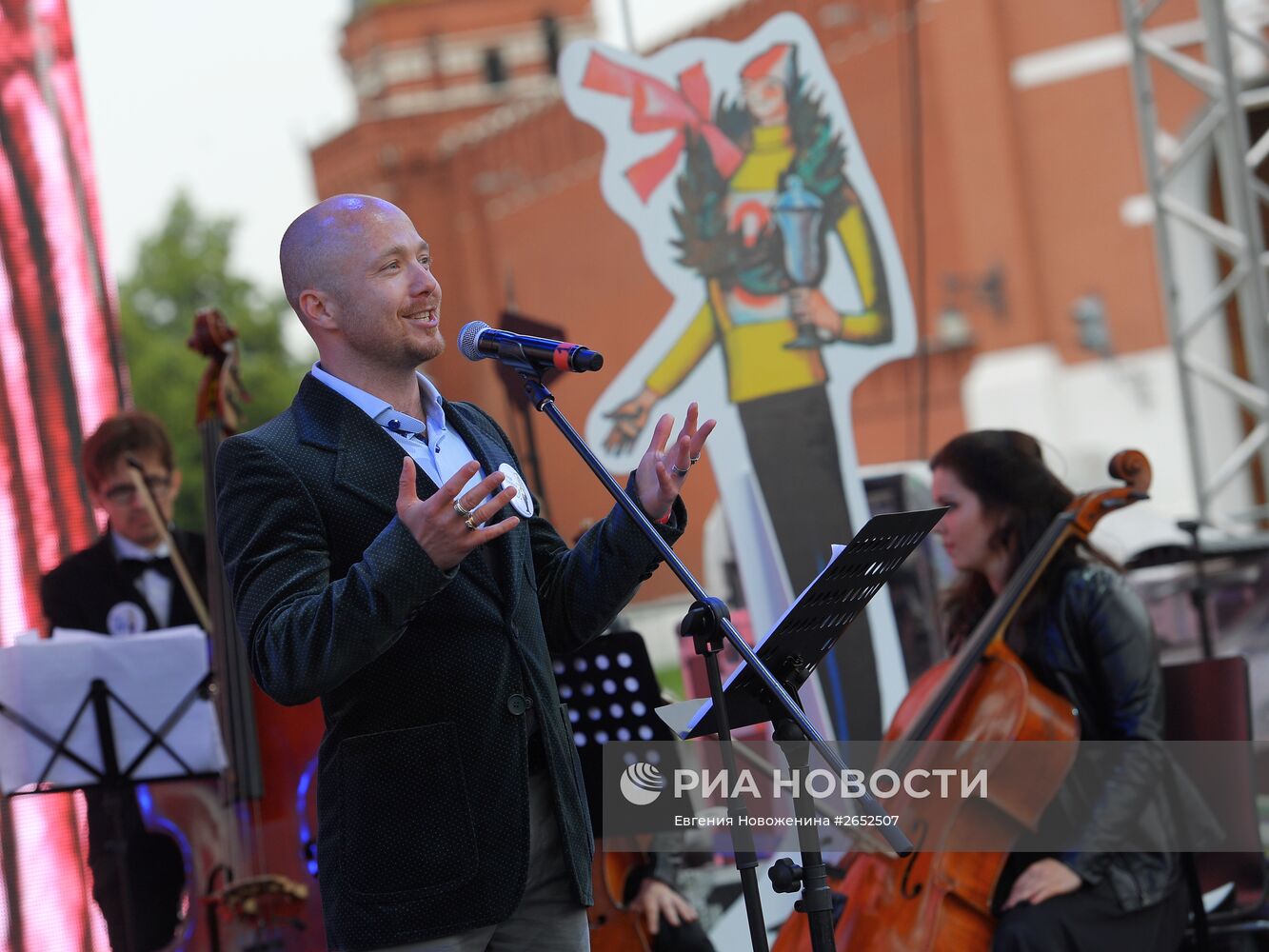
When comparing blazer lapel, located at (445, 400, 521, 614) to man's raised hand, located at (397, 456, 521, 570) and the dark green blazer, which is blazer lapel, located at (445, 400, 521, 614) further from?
man's raised hand, located at (397, 456, 521, 570)

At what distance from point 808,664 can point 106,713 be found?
1.86m

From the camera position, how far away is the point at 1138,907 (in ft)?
9.34

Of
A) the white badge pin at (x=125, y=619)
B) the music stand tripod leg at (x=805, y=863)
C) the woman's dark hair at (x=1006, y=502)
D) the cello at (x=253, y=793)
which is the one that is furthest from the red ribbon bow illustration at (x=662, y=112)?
the music stand tripod leg at (x=805, y=863)

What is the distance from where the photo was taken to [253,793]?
10.9 ft

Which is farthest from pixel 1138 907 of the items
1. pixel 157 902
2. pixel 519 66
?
pixel 519 66

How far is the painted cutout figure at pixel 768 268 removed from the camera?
3.88 meters

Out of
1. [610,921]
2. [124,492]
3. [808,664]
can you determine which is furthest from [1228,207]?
[808,664]

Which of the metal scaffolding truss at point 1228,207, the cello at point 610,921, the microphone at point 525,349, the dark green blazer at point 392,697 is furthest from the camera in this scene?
the metal scaffolding truss at point 1228,207

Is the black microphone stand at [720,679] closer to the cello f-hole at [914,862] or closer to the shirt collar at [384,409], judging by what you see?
the shirt collar at [384,409]

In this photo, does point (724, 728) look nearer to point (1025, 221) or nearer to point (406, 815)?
point (406, 815)

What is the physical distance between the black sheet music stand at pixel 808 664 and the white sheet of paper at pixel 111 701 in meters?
1.64

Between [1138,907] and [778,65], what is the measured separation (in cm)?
234

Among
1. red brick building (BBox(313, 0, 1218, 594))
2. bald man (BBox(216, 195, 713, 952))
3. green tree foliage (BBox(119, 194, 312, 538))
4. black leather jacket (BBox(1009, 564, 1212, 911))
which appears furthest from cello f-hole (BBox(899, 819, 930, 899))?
green tree foliage (BBox(119, 194, 312, 538))

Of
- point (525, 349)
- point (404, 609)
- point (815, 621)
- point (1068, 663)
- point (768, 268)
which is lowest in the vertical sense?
point (1068, 663)
